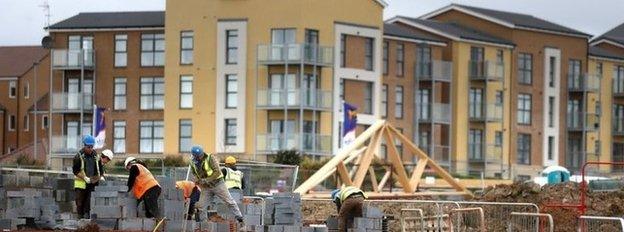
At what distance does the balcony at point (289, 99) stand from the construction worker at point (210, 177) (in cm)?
4624

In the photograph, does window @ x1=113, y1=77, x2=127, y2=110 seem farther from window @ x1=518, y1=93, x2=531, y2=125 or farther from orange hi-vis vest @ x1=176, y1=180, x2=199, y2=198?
orange hi-vis vest @ x1=176, y1=180, x2=199, y2=198

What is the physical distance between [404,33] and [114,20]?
14.3 metres

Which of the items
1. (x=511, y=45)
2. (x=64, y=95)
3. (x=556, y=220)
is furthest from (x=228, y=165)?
(x=511, y=45)

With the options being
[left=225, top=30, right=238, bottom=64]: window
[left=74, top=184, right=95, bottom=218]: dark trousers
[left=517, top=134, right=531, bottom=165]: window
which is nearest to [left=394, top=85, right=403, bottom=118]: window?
[left=517, top=134, right=531, bottom=165]: window

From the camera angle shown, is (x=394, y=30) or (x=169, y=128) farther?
(x=394, y=30)

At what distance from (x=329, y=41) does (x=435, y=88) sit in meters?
11.3

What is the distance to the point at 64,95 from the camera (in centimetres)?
8519

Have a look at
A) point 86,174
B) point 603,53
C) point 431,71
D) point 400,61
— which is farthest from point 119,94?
point 86,174

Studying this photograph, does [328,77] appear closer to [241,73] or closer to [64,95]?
[241,73]

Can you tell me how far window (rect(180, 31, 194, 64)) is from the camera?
81688 millimetres

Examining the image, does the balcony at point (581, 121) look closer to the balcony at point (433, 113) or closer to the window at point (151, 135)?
the balcony at point (433, 113)

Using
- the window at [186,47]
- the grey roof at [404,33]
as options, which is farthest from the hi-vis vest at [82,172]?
the grey roof at [404,33]

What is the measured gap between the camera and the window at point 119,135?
83.9m

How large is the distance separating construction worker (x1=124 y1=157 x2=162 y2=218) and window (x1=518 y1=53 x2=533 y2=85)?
65.1 m
